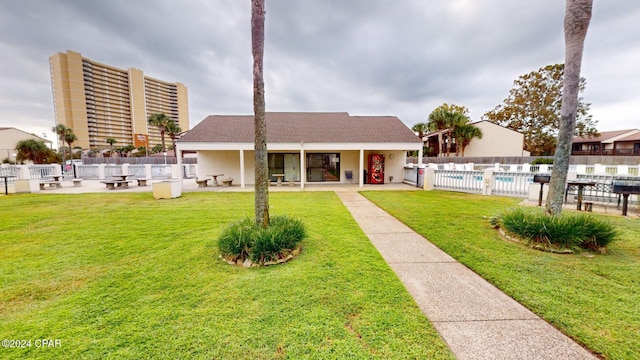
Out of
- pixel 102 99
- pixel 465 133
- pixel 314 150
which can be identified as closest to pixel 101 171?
pixel 314 150

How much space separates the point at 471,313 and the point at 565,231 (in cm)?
359

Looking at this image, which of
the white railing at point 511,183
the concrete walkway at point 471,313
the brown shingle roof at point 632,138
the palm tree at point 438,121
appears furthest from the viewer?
the brown shingle roof at point 632,138

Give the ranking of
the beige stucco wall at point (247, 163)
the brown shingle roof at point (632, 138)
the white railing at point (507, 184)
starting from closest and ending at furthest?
the white railing at point (507, 184) → the beige stucco wall at point (247, 163) → the brown shingle roof at point (632, 138)

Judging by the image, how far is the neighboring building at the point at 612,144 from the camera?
31.9 metres

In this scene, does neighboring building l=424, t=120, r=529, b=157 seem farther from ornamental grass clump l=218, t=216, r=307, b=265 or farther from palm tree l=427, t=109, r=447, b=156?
ornamental grass clump l=218, t=216, r=307, b=265

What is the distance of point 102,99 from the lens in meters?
84.6

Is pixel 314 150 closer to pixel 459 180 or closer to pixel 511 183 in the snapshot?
pixel 459 180

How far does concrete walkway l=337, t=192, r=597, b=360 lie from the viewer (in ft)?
6.92

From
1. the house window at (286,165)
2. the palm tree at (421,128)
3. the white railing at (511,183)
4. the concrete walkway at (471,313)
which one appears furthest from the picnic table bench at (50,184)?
the palm tree at (421,128)

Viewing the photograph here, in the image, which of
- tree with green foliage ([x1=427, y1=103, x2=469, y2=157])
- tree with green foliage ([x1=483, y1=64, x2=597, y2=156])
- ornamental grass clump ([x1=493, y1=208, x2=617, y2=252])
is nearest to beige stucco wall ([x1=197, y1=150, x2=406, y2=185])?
ornamental grass clump ([x1=493, y1=208, x2=617, y2=252])

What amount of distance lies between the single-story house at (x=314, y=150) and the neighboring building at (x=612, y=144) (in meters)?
35.1

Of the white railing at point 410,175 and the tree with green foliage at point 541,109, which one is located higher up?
the tree with green foliage at point 541,109

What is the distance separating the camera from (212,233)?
18.6 ft

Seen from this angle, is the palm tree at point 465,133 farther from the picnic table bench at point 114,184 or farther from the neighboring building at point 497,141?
the picnic table bench at point 114,184
